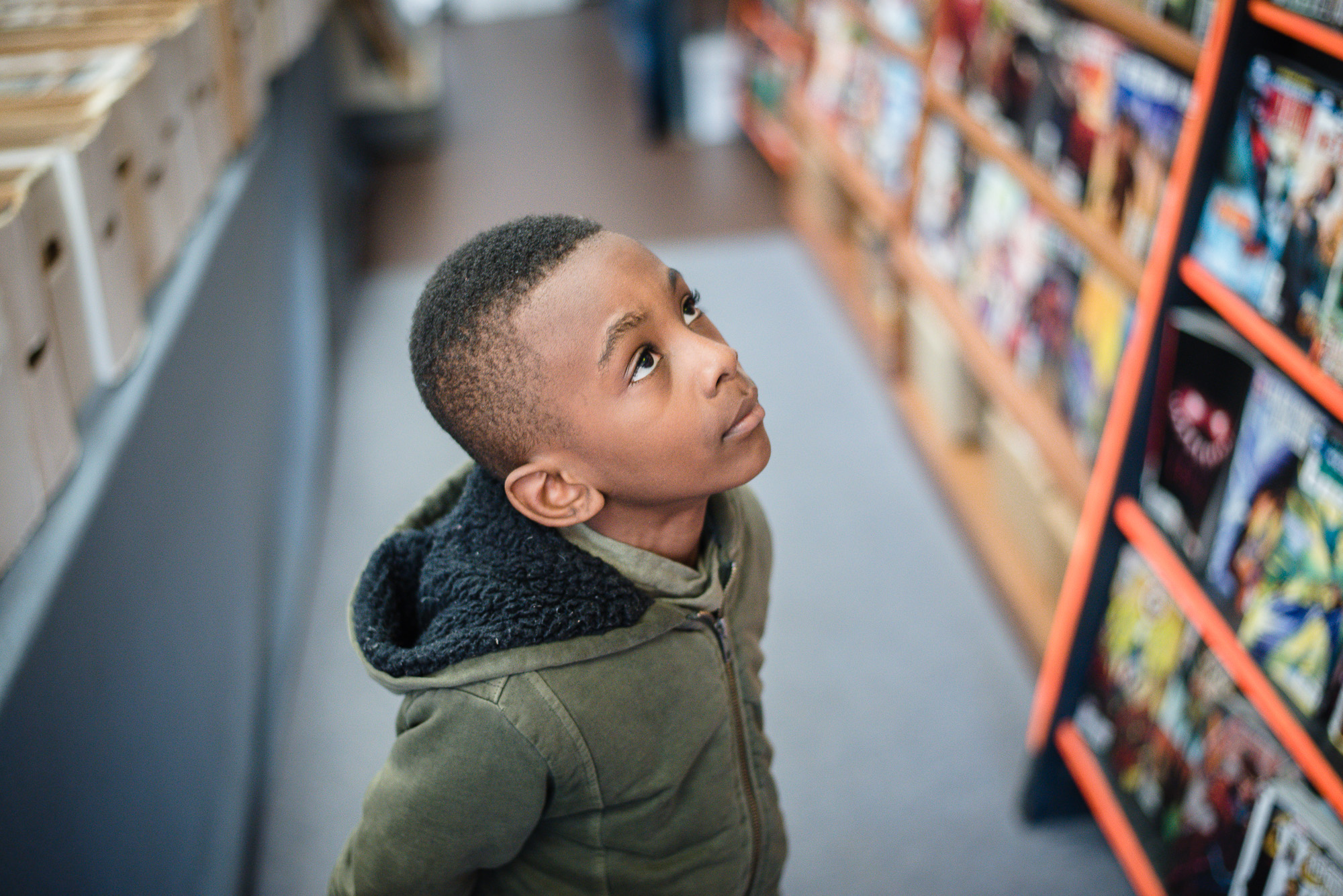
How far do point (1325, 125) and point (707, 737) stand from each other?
945 mm

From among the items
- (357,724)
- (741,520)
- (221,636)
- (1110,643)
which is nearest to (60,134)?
(221,636)

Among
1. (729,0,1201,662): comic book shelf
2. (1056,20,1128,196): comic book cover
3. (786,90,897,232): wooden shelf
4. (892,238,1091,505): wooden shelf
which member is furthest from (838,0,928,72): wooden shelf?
(1056,20,1128,196): comic book cover

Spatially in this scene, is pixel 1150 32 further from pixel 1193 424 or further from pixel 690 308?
pixel 690 308

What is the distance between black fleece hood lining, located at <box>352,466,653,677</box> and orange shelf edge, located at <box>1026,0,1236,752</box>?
0.86 metres

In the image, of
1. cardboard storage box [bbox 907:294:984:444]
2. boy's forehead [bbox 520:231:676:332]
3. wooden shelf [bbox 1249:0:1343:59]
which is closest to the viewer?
boy's forehead [bbox 520:231:676:332]

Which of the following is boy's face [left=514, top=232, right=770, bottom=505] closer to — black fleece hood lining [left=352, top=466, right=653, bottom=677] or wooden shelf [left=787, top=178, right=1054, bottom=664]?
black fleece hood lining [left=352, top=466, right=653, bottom=677]

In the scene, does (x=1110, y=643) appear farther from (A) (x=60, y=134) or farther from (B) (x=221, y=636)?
(A) (x=60, y=134)

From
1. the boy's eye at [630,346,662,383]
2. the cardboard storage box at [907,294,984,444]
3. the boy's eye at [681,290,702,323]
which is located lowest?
the cardboard storage box at [907,294,984,444]

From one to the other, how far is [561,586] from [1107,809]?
1.18m

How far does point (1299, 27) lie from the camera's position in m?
1.05

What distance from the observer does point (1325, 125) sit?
1122 millimetres

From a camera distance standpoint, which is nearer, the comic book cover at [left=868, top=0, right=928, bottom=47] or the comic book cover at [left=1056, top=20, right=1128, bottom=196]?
the comic book cover at [left=1056, top=20, right=1128, bottom=196]

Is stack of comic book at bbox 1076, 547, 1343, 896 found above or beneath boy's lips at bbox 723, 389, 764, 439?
beneath

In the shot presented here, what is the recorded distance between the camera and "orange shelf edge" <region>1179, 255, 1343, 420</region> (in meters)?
1.09
